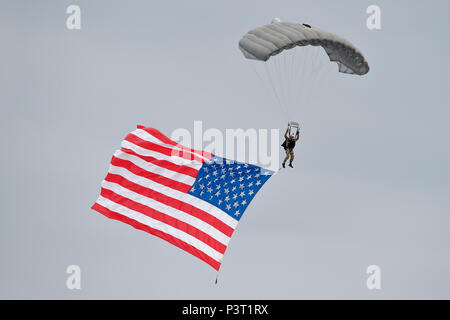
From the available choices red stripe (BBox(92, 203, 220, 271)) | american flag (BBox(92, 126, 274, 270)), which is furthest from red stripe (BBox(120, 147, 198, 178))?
red stripe (BBox(92, 203, 220, 271))

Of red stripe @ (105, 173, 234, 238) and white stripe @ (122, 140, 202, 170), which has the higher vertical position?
white stripe @ (122, 140, 202, 170)

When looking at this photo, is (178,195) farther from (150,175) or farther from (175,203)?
(150,175)

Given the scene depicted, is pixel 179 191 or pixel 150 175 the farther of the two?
pixel 150 175

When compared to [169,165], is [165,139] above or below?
above

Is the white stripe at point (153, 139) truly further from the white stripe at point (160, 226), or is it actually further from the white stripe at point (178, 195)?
the white stripe at point (160, 226)

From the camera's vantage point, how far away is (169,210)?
28891 mm

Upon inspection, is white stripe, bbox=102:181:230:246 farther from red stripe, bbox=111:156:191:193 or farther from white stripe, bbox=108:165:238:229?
red stripe, bbox=111:156:191:193

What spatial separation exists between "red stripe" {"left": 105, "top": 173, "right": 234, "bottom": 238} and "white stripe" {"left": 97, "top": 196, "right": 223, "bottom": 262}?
2.26ft

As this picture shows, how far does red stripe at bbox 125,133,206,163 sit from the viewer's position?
2978cm

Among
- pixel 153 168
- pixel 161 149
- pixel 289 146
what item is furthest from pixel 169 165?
pixel 289 146

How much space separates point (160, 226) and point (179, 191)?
136 centimetres

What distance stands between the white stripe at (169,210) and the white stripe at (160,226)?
38 centimetres

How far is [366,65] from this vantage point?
29.6m
